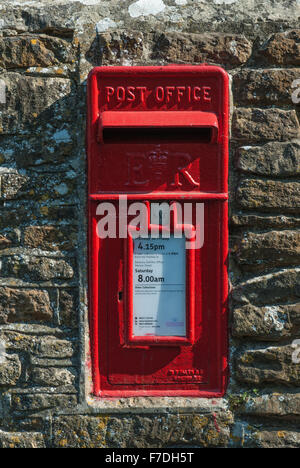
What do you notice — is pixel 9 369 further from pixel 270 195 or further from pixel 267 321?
pixel 270 195

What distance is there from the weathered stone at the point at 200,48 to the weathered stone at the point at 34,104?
0.44 metres

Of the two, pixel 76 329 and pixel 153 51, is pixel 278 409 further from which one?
pixel 153 51

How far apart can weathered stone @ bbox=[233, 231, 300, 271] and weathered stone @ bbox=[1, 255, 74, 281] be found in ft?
2.51

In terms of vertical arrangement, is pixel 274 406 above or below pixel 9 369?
below

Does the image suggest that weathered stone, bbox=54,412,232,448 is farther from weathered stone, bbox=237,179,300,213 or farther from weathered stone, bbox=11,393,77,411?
weathered stone, bbox=237,179,300,213

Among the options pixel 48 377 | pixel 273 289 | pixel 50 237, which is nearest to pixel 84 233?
pixel 50 237

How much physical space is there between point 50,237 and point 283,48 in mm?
1327

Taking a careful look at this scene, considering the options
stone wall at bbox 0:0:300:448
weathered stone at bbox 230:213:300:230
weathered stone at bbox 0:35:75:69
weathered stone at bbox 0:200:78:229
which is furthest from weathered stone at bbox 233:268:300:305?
weathered stone at bbox 0:35:75:69

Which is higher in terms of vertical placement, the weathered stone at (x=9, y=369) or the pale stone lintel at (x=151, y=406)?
the weathered stone at (x=9, y=369)

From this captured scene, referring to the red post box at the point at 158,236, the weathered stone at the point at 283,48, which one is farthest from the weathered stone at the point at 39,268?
the weathered stone at the point at 283,48

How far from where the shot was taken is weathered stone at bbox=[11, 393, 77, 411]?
7.01 feet

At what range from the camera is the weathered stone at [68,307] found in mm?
2158

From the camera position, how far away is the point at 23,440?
2145 millimetres

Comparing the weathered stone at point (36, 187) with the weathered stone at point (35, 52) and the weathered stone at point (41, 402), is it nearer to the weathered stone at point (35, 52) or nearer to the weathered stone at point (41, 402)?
the weathered stone at point (35, 52)
